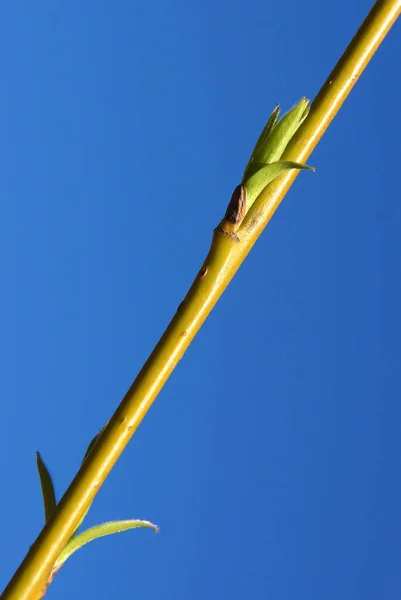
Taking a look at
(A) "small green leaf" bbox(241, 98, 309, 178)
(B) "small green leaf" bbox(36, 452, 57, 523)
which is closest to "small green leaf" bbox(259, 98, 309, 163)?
(A) "small green leaf" bbox(241, 98, 309, 178)

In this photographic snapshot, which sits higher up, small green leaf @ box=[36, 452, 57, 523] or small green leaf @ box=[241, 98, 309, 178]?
small green leaf @ box=[241, 98, 309, 178]

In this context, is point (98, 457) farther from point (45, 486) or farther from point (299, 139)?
point (299, 139)

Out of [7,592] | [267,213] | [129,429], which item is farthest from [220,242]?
[7,592]

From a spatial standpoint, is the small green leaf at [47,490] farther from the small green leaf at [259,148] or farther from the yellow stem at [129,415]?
the small green leaf at [259,148]

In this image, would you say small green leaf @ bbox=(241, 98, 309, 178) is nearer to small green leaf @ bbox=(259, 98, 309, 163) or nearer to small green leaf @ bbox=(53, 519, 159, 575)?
small green leaf @ bbox=(259, 98, 309, 163)

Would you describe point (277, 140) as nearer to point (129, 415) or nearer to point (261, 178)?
point (261, 178)

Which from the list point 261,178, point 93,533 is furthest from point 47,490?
point 261,178

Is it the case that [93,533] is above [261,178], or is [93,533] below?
below
